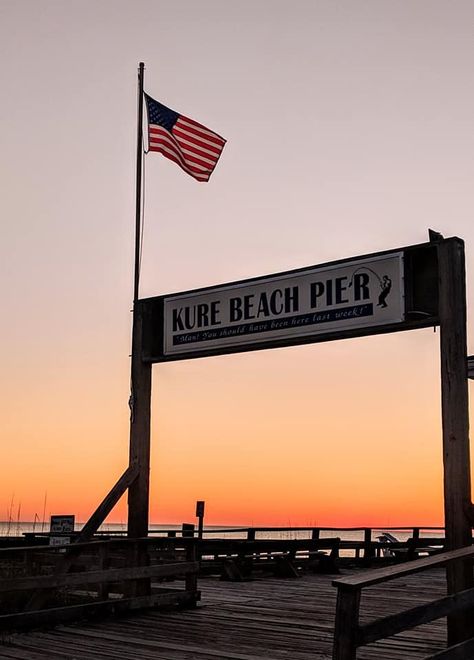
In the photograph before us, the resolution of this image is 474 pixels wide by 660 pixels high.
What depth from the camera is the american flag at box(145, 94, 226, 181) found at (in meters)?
14.1

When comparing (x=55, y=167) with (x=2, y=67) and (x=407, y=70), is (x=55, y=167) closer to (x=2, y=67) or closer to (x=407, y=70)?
(x=2, y=67)

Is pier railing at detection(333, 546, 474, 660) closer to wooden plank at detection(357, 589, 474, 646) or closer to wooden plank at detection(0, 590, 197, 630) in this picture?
wooden plank at detection(357, 589, 474, 646)

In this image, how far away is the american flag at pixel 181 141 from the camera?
14.1m

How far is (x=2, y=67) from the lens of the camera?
55.7 ft

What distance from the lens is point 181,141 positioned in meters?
14.2

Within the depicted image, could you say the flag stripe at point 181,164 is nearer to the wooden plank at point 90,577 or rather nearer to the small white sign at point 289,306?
the small white sign at point 289,306

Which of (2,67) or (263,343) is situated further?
(2,67)

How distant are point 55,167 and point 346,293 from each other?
1003 centimetres

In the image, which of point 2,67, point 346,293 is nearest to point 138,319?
point 346,293

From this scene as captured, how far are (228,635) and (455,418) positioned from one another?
141 inches

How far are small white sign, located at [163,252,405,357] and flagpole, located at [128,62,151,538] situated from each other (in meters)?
0.49

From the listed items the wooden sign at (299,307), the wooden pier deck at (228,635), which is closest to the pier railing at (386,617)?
the wooden pier deck at (228,635)

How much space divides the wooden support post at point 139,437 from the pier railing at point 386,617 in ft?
17.5

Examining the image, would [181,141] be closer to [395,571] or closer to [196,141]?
[196,141]
